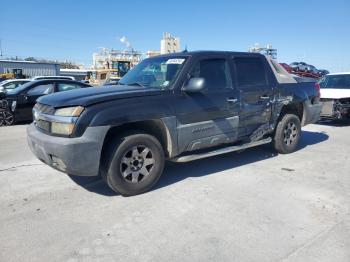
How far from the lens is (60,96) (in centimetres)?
427

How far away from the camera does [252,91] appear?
17.8 ft

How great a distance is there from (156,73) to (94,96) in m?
1.28

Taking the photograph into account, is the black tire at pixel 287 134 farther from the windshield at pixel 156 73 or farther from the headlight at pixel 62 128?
the headlight at pixel 62 128

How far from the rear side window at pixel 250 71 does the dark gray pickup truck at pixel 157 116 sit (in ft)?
0.06

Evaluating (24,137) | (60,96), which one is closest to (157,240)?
(60,96)

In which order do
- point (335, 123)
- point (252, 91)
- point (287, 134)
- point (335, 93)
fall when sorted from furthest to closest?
point (335, 123), point (335, 93), point (287, 134), point (252, 91)

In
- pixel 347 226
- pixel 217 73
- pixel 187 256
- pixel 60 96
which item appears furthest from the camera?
pixel 217 73

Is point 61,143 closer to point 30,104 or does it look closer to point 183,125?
point 183,125

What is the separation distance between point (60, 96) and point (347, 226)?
377 cm

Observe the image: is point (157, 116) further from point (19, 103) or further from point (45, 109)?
point (19, 103)

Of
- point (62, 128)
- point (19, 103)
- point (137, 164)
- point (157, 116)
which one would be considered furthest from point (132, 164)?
point (19, 103)

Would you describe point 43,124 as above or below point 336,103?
below

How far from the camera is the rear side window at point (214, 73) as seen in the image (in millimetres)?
4836

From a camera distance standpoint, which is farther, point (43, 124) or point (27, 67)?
point (27, 67)
